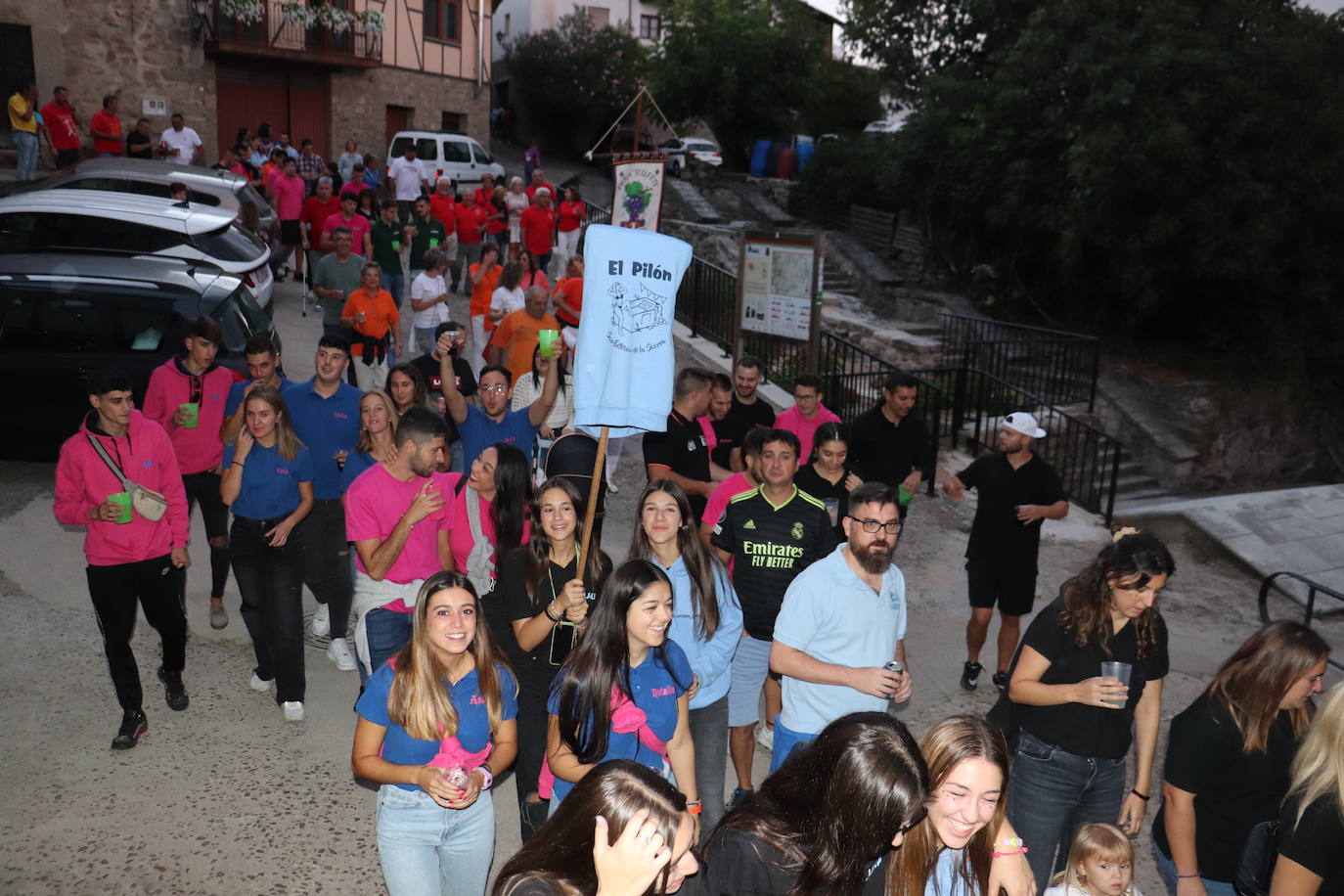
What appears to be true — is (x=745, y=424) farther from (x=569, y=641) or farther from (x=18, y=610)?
(x=18, y=610)

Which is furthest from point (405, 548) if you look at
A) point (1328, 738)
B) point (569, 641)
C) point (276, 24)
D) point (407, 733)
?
point (276, 24)

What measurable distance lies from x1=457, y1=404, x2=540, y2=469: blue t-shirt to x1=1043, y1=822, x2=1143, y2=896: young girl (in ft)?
13.6

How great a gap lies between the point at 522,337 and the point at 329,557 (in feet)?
11.5

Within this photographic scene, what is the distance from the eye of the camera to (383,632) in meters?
5.16

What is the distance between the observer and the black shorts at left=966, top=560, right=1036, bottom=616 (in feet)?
23.0

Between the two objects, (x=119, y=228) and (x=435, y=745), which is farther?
(x=119, y=228)

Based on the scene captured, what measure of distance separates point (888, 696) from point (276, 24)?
2840cm

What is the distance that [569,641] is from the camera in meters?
4.74

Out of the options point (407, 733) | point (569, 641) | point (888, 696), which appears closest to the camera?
point (407, 733)

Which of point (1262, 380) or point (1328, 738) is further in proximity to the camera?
point (1262, 380)

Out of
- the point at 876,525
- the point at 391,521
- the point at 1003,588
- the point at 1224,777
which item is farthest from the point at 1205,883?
the point at 391,521

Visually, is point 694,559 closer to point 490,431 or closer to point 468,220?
point 490,431

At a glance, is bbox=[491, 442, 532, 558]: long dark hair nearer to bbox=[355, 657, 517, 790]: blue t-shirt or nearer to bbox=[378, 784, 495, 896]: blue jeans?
bbox=[355, 657, 517, 790]: blue t-shirt

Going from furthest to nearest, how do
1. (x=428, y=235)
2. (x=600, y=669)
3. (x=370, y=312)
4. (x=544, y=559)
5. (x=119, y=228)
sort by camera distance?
(x=428, y=235)
(x=119, y=228)
(x=370, y=312)
(x=544, y=559)
(x=600, y=669)
